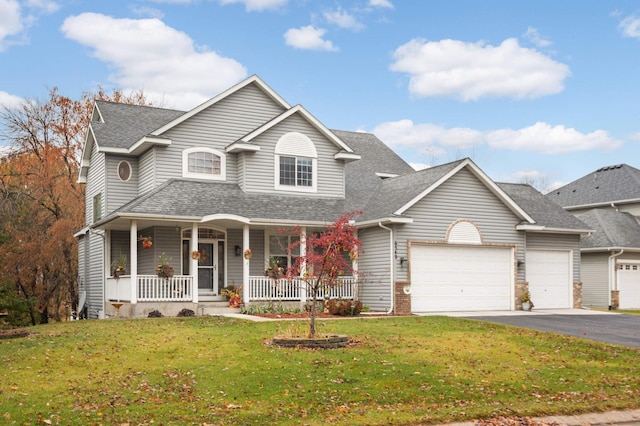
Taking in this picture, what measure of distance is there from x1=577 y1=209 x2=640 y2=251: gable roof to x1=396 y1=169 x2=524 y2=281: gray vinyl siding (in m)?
7.91

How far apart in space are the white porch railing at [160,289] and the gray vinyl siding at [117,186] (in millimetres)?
3684

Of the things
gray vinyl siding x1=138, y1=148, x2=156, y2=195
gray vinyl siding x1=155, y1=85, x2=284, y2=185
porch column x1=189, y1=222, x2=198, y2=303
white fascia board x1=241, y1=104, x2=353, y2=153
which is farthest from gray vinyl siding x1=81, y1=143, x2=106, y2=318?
white fascia board x1=241, y1=104, x2=353, y2=153

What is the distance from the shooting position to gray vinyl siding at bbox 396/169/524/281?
80.0 ft

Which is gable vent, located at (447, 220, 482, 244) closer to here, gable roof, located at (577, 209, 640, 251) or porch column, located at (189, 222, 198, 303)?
porch column, located at (189, 222, 198, 303)

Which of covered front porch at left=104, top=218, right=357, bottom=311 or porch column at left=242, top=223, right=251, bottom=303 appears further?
porch column at left=242, top=223, right=251, bottom=303

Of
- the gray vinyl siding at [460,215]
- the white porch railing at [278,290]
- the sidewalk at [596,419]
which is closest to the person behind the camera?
the sidewalk at [596,419]

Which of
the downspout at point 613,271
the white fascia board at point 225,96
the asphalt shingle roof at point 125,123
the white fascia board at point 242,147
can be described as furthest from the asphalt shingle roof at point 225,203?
the downspout at point 613,271

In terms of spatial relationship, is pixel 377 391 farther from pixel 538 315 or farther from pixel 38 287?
pixel 38 287

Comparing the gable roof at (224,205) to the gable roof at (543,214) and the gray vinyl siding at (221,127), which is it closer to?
the gray vinyl siding at (221,127)

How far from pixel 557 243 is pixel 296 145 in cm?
1096

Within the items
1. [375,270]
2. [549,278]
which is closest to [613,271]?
[549,278]

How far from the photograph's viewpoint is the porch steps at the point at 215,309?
22781 millimetres

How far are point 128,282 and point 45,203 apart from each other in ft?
53.2

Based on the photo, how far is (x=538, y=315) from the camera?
23891mm
